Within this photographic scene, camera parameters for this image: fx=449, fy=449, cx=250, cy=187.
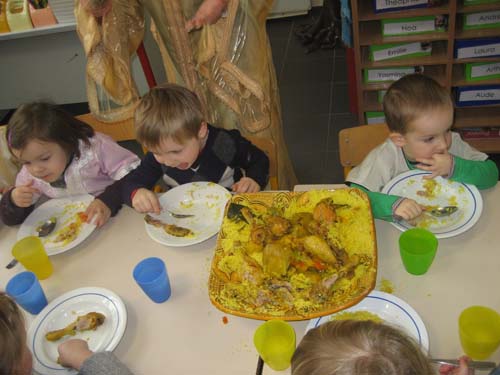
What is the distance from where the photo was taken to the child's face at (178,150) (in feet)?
5.02

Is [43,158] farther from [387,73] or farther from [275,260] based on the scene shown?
[387,73]

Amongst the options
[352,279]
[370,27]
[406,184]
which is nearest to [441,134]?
[406,184]

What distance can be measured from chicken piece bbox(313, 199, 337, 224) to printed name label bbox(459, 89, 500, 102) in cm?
177

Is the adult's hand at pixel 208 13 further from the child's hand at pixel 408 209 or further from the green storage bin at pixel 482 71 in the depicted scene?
the green storage bin at pixel 482 71

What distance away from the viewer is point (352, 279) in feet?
3.54

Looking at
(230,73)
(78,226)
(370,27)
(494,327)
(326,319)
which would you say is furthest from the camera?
(370,27)

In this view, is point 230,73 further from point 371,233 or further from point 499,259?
point 499,259

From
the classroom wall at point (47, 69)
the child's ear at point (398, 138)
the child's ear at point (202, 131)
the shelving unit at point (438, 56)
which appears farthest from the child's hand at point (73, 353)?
the classroom wall at point (47, 69)

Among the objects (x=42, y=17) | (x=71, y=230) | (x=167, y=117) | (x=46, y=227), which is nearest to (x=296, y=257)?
(x=167, y=117)

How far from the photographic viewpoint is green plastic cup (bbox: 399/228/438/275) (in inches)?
43.5

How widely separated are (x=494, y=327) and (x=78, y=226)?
49.3 inches

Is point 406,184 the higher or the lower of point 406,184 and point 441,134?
the lower

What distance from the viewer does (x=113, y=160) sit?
1792 millimetres

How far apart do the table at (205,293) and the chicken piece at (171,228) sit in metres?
0.05
